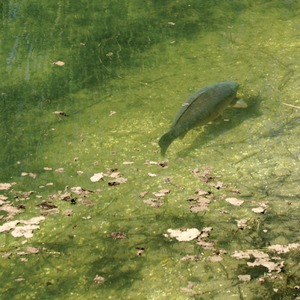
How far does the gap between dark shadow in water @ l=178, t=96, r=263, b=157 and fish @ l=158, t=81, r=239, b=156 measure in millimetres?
66

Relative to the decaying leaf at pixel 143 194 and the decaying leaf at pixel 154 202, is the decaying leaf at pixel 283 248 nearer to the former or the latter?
the decaying leaf at pixel 154 202

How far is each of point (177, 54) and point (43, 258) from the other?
247 centimetres

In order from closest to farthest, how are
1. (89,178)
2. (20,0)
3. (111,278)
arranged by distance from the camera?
(111,278)
(89,178)
(20,0)

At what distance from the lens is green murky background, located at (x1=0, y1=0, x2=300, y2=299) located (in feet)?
9.07

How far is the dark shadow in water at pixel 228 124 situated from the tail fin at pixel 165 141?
81 mm

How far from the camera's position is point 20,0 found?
6191 mm

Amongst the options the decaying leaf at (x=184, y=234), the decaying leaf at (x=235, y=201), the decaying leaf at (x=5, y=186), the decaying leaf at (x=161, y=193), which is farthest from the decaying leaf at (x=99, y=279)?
the decaying leaf at (x=5, y=186)

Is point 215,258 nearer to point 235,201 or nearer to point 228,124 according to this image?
point 235,201

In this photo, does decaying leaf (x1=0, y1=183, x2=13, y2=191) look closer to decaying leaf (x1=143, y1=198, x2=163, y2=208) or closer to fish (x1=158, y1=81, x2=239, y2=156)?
decaying leaf (x1=143, y1=198, x2=163, y2=208)

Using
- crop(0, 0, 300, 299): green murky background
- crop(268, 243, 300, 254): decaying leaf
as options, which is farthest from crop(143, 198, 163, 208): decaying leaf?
crop(268, 243, 300, 254): decaying leaf

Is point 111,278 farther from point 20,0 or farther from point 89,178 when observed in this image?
point 20,0

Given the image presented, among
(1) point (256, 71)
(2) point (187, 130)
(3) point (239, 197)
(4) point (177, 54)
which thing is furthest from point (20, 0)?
(3) point (239, 197)

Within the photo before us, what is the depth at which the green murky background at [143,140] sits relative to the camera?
277 cm

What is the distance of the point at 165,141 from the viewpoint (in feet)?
12.1
